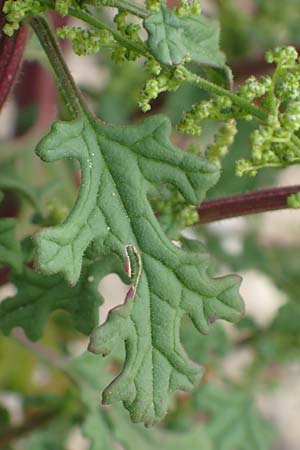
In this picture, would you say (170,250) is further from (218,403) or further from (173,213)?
(218,403)

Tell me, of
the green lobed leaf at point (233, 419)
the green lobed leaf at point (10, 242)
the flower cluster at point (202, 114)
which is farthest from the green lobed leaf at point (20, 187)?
the green lobed leaf at point (233, 419)

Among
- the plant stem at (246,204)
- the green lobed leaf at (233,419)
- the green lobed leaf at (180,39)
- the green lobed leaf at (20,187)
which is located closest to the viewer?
the green lobed leaf at (180,39)

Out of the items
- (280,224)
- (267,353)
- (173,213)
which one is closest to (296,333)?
(267,353)

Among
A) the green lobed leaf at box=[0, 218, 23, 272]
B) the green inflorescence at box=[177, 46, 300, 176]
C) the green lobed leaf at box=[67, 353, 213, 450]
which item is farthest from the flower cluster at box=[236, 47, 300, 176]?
the green lobed leaf at box=[67, 353, 213, 450]

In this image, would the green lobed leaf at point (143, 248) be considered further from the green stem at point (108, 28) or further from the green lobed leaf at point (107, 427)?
the green lobed leaf at point (107, 427)

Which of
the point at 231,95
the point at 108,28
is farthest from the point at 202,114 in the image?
the point at 108,28

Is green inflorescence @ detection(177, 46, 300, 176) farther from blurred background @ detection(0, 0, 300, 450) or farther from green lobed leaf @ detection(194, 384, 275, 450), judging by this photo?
green lobed leaf @ detection(194, 384, 275, 450)

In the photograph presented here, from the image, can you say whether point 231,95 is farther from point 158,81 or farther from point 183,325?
point 183,325
